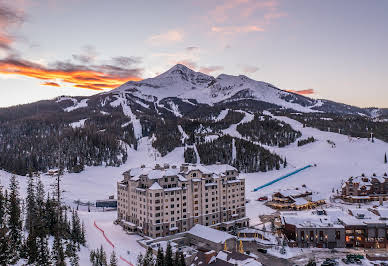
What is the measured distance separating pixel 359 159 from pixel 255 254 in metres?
127

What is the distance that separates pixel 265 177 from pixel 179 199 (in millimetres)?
85151

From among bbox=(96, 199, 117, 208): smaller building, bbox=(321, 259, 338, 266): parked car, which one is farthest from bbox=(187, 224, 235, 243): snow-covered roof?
bbox=(96, 199, 117, 208): smaller building

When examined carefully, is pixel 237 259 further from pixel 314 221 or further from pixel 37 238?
pixel 37 238

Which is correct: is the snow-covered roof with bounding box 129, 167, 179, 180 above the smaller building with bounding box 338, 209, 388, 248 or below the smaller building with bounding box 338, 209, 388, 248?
above

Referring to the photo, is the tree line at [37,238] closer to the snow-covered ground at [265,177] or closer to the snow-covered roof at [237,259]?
the snow-covered ground at [265,177]

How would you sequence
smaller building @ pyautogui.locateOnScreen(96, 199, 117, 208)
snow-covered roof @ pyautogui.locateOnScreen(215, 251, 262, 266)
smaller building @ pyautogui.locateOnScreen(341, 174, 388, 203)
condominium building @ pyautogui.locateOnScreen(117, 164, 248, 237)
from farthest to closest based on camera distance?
smaller building @ pyautogui.locateOnScreen(341, 174, 388, 203)
smaller building @ pyautogui.locateOnScreen(96, 199, 117, 208)
condominium building @ pyautogui.locateOnScreen(117, 164, 248, 237)
snow-covered roof @ pyautogui.locateOnScreen(215, 251, 262, 266)

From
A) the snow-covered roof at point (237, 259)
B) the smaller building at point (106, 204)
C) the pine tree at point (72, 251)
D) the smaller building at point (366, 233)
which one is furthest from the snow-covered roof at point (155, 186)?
the smaller building at point (366, 233)

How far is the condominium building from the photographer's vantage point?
241ft

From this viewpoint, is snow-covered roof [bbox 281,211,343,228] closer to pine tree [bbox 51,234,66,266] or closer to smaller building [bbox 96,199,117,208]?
pine tree [bbox 51,234,66,266]

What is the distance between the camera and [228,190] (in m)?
86.4

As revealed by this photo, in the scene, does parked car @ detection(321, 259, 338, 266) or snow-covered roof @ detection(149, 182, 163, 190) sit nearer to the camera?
parked car @ detection(321, 259, 338, 266)

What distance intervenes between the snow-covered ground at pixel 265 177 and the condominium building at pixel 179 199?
218 inches

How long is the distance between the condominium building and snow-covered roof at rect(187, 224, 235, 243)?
3699mm

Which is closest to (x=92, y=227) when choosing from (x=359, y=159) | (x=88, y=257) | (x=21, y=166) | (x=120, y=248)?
(x=120, y=248)
